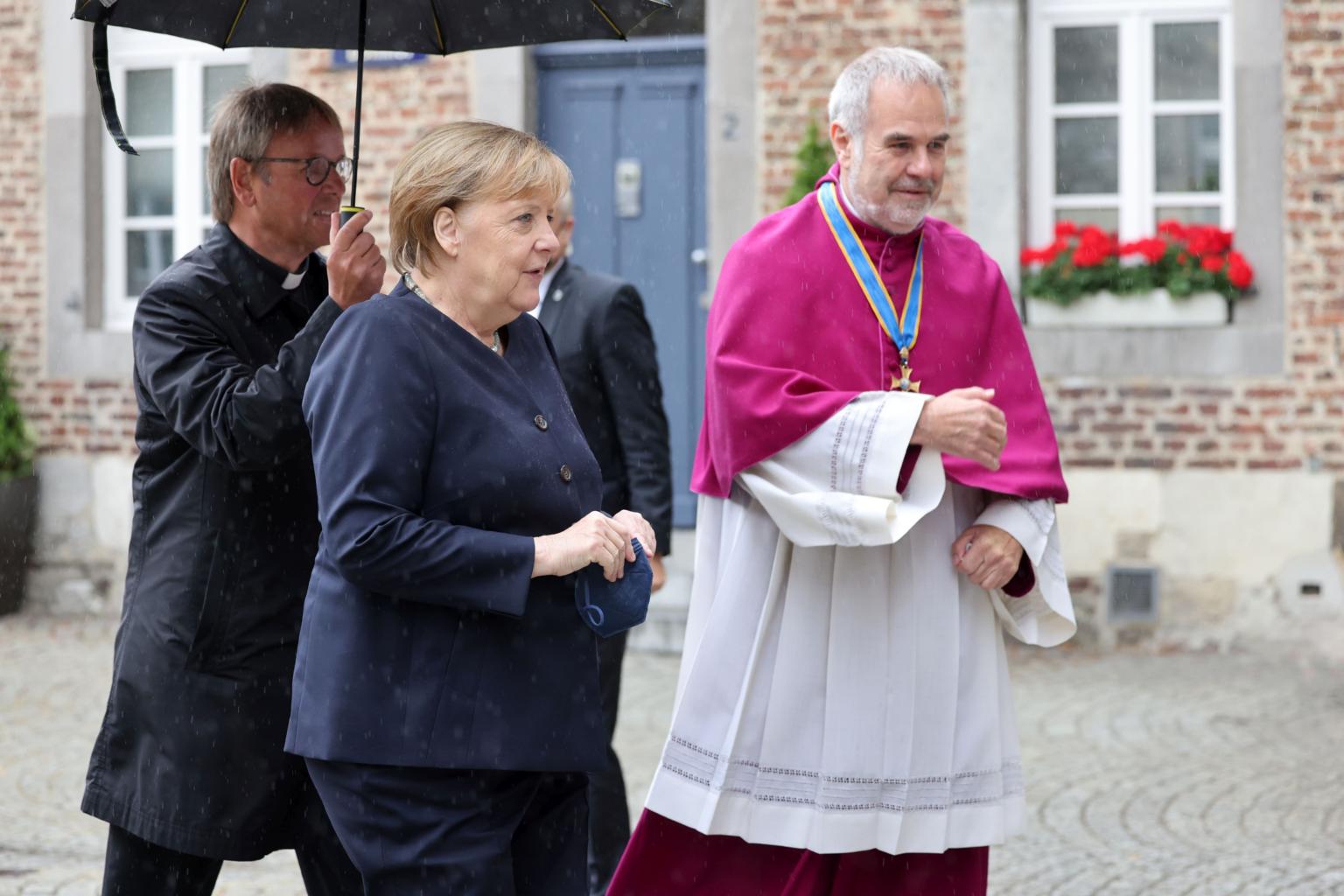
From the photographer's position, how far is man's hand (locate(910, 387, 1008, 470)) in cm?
325

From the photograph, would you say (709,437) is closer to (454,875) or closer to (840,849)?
(840,849)

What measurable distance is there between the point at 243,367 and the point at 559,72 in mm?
6720

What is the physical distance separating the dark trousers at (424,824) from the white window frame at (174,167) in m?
7.90

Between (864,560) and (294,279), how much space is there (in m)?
1.26

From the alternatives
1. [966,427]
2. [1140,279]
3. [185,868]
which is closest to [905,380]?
[966,427]

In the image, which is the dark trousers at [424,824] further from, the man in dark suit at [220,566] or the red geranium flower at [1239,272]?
the red geranium flower at [1239,272]

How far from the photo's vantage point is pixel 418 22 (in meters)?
3.50

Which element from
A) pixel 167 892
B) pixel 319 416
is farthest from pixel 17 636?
pixel 319 416

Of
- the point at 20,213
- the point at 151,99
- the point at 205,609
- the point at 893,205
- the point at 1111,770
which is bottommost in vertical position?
the point at 1111,770

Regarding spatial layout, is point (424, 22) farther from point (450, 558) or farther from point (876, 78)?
point (450, 558)

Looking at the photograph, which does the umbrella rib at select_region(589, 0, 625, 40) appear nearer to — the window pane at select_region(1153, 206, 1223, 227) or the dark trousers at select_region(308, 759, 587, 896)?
the dark trousers at select_region(308, 759, 587, 896)

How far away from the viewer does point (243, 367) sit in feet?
9.92

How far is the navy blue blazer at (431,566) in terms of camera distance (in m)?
→ 2.52

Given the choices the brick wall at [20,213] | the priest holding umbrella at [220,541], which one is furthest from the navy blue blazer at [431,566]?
the brick wall at [20,213]
